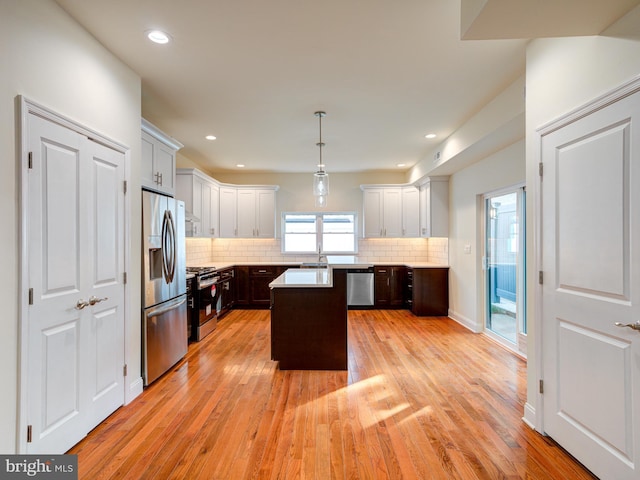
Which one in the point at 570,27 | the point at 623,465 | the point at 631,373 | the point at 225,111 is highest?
the point at 225,111

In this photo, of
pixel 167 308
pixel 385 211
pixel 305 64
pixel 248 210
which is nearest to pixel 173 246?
pixel 167 308

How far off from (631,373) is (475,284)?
3.34 m

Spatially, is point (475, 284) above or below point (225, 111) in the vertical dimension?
below

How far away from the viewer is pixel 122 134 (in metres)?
2.72

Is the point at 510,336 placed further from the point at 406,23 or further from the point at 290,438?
the point at 406,23

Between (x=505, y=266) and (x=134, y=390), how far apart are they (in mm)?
4359

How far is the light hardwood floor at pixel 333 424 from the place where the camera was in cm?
195

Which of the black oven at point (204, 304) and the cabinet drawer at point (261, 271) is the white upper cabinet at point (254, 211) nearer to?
the cabinet drawer at point (261, 271)

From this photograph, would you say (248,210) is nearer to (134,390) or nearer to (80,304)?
(134,390)

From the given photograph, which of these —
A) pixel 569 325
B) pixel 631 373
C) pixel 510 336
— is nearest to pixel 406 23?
pixel 569 325

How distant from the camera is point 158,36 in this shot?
7.84 feet

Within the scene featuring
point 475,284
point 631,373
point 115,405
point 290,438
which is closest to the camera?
point 631,373

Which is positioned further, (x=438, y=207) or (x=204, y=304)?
(x=438, y=207)

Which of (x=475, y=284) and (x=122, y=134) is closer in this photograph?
(x=122, y=134)
